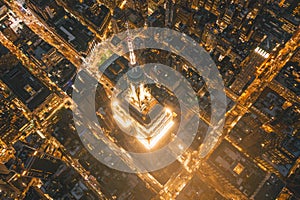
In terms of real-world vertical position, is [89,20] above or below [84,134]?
above

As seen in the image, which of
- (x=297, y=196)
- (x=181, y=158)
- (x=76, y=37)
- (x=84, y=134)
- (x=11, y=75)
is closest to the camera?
(x=297, y=196)

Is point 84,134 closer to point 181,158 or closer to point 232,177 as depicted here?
point 181,158

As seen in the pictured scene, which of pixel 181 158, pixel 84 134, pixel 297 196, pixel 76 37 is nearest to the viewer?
pixel 297 196

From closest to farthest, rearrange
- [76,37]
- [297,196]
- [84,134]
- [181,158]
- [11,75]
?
[297,196]
[181,158]
[84,134]
[11,75]
[76,37]

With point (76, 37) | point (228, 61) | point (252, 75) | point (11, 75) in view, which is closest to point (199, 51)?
point (228, 61)

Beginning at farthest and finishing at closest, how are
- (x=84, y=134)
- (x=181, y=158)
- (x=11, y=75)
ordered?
1. (x=11, y=75)
2. (x=84, y=134)
3. (x=181, y=158)

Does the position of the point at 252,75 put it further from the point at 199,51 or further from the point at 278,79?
the point at 199,51

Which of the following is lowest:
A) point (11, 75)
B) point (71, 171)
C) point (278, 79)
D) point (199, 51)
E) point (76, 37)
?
point (71, 171)

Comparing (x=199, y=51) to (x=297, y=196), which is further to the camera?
(x=199, y=51)

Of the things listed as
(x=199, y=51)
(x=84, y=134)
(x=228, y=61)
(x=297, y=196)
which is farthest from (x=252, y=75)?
(x=84, y=134)
